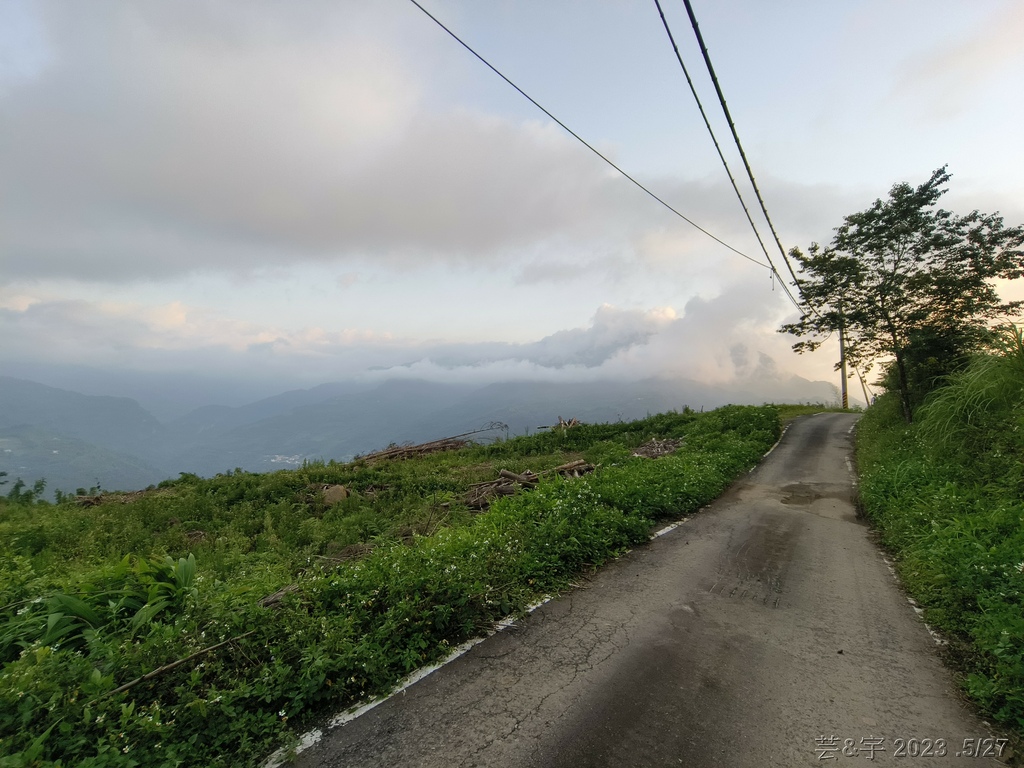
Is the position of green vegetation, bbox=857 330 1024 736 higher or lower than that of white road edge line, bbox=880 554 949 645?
higher

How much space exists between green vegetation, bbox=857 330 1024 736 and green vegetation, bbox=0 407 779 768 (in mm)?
3492

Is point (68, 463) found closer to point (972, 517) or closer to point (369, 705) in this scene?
point (369, 705)

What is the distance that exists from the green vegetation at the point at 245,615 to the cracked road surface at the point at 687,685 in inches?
16.0

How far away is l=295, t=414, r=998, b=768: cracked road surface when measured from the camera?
2.98 metres

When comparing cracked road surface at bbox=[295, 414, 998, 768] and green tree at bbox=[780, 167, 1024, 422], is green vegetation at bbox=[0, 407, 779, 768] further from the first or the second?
green tree at bbox=[780, 167, 1024, 422]

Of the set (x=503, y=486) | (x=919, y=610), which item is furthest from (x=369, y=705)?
(x=503, y=486)

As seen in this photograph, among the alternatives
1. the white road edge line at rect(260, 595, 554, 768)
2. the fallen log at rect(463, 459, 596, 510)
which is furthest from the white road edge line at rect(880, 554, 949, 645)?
the fallen log at rect(463, 459, 596, 510)

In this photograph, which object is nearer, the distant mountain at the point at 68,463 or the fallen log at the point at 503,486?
the fallen log at the point at 503,486

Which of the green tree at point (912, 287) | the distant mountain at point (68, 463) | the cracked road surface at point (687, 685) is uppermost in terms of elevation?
the green tree at point (912, 287)

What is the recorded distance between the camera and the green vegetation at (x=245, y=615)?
2770mm

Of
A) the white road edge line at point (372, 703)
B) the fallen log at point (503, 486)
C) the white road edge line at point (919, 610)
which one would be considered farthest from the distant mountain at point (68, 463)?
the white road edge line at point (919, 610)

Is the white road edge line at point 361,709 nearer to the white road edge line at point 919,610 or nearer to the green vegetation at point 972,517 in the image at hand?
the green vegetation at point 972,517

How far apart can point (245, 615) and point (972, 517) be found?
9042 mm

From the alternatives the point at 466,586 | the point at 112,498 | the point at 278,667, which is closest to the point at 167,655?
the point at 278,667
